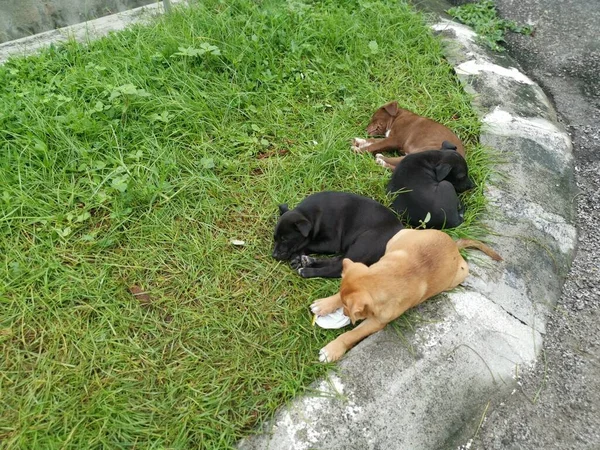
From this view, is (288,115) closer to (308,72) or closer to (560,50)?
(308,72)

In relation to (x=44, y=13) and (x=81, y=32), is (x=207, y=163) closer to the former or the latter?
(x=81, y=32)

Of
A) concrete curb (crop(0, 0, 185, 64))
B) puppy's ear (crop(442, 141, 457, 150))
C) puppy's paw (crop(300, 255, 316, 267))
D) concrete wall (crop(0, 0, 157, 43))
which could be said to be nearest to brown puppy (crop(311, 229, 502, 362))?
puppy's paw (crop(300, 255, 316, 267))

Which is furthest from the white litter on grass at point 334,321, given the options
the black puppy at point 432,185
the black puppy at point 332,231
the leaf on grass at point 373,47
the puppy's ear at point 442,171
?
the leaf on grass at point 373,47

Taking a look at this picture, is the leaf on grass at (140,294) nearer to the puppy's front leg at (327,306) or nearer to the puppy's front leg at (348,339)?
the puppy's front leg at (327,306)

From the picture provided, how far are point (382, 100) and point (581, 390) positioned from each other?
388cm

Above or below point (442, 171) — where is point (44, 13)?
above

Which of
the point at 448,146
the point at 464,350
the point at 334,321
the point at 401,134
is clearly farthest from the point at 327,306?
the point at 401,134

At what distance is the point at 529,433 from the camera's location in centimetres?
343

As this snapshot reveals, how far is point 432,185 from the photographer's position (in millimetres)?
4586

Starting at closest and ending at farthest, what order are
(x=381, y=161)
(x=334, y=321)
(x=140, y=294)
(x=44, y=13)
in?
(x=334, y=321)
(x=140, y=294)
(x=381, y=161)
(x=44, y=13)

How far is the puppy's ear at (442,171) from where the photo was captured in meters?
4.66

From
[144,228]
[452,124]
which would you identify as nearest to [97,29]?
[144,228]

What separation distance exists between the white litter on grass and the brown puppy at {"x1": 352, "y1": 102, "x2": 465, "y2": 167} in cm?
219

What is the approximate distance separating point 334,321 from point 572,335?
6.84 ft
